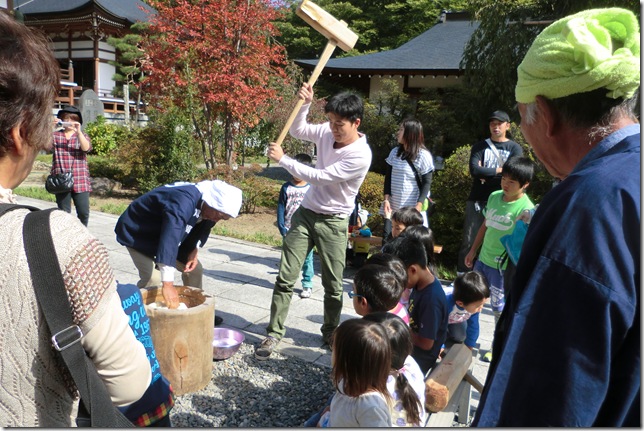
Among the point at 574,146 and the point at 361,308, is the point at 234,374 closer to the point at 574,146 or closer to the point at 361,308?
the point at 361,308

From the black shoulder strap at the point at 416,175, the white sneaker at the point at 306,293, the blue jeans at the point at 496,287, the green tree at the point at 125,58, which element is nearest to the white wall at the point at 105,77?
the green tree at the point at 125,58

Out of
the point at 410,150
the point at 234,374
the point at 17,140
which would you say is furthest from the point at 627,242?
the point at 410,150

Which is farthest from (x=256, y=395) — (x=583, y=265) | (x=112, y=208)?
(x=112, y=208)

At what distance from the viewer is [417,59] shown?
1478 cm

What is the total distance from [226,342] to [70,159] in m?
4.11

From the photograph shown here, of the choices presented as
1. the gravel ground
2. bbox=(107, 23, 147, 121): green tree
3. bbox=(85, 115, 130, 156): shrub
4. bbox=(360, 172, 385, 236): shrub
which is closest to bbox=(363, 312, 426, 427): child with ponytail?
the gravel ground

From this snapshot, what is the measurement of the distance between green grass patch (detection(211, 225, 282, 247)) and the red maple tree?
2.47 m

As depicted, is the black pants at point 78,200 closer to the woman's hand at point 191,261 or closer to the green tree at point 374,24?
the woman's hand at point 191,261

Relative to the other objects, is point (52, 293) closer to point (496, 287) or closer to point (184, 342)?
point (184, 342)

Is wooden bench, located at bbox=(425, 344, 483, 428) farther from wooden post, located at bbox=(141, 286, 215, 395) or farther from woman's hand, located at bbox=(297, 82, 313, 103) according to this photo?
woman's hand, located at bbox=(297, 82, 313, 103)

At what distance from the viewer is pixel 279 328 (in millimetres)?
3971

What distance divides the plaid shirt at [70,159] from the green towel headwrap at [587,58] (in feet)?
21.7

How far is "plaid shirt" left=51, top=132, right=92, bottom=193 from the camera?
6695 millimetres

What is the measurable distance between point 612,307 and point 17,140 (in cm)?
127
